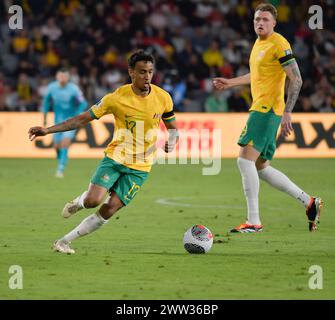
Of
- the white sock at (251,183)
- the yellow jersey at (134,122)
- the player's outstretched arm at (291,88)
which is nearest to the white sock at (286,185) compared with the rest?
the white sock at (251,183)

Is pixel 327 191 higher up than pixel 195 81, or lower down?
lower down

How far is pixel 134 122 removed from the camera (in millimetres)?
9867

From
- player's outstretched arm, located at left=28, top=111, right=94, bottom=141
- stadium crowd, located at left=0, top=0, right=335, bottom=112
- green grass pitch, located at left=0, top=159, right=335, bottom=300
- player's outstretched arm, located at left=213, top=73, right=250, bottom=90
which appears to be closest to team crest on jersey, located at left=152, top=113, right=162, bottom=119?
player's outstretched arm, located at left=28, top=111, right=94, bottom=141

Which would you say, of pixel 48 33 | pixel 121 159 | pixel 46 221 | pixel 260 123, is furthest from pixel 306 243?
pixel 48 33

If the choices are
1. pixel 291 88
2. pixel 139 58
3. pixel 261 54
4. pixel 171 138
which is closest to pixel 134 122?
pixel 171 138

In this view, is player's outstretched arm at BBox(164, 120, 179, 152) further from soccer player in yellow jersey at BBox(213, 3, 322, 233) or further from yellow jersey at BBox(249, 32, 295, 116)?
yellow jersey at BBox(249, 32, 295, 116)

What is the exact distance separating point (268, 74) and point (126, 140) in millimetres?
2404

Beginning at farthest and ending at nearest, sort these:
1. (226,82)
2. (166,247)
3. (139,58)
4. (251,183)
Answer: (251,183), (226,82), (166,247), (139,58)

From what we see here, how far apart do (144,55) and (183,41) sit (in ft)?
59.0

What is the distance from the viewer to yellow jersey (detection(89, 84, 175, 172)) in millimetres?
9789

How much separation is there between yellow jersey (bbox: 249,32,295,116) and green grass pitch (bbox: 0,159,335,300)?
150 centimetres

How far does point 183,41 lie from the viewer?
27.5 metres

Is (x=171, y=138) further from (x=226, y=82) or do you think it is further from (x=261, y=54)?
(x=261, y=54)
